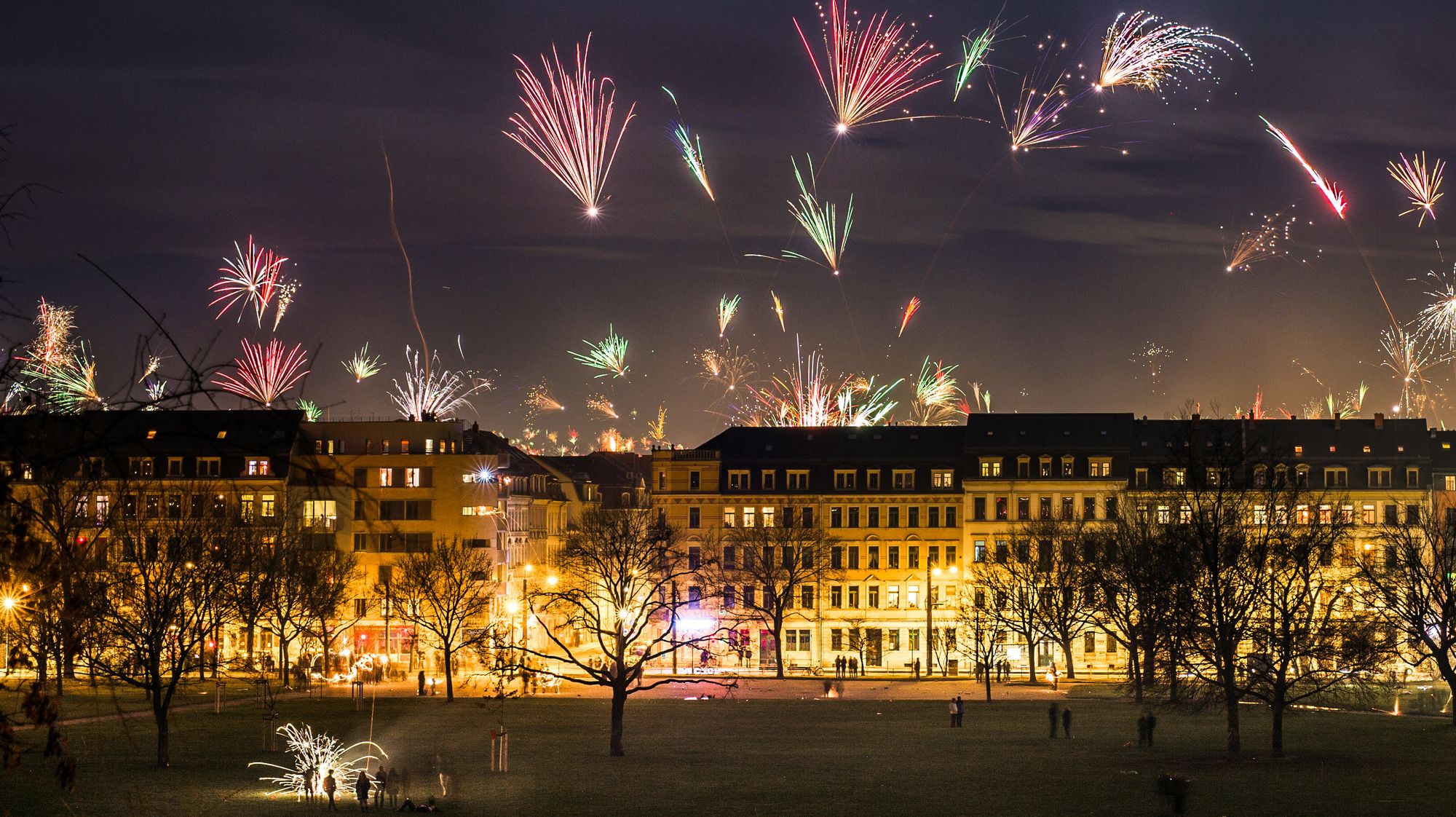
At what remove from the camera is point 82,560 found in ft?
37.3

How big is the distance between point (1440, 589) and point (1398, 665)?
107 feet

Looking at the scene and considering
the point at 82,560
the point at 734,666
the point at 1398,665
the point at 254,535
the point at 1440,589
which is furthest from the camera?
the point at 734,666

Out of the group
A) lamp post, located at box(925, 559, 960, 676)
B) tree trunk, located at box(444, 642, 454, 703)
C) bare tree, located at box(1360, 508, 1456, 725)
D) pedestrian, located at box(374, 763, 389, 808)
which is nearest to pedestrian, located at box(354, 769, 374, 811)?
pedestrian, located at box(374, 763, 389, 808)

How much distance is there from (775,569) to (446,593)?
30051 mm

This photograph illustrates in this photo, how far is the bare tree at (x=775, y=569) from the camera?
110000 millimetres

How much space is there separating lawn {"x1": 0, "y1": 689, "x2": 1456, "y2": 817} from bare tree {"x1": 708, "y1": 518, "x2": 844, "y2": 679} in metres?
33.7

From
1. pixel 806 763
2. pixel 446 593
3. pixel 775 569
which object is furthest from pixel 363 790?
pixel 775 569

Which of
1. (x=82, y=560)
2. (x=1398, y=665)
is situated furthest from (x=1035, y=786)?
(x=1398, y=665)

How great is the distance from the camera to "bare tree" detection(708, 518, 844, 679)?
11000cm

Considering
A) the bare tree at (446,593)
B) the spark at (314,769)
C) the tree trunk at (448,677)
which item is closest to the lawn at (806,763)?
the spark at (314,769)

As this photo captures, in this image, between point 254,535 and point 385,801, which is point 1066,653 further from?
point 385,801

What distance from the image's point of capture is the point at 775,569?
11138cm

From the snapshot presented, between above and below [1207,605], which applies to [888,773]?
below

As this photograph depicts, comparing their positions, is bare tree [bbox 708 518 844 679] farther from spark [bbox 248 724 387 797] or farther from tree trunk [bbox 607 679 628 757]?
spark [bbox 248 724 387 797]
